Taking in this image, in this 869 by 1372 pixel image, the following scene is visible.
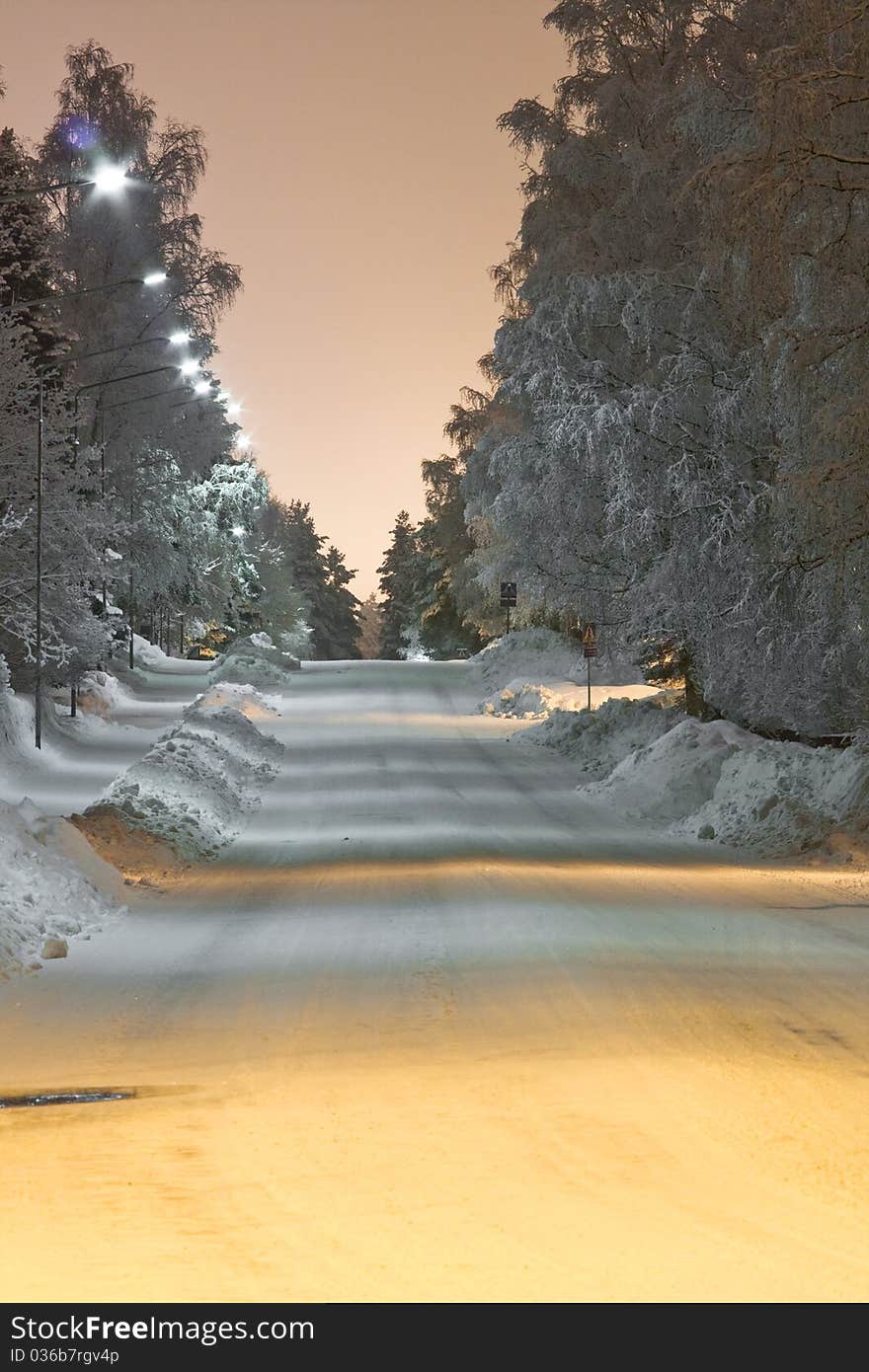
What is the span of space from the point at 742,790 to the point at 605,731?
1341cm

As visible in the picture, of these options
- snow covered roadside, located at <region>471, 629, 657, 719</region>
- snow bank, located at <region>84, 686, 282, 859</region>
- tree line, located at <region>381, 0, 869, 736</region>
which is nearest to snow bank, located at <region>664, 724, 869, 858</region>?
tree line, located at <region>381, 0, 869, 736</region>

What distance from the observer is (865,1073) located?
8180 mm

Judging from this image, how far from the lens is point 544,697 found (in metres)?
48.0

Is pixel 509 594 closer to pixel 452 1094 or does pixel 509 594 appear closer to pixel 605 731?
pixel 605 731

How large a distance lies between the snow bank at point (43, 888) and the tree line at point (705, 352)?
7.37 metres

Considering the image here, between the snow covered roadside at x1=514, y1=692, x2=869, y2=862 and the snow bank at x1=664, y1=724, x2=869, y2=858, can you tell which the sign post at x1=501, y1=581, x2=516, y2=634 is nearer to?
the snow covered roadside at x1=514, y1=692, x2=869, y2=862

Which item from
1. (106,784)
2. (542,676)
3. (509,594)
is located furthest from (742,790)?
(509,594)

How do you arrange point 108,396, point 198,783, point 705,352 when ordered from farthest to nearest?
1. point 108,396
2. point 705,352
3. point 198,783

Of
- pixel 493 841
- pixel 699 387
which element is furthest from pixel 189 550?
pixel 493 841

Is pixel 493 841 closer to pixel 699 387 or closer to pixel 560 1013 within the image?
pixel 699 387

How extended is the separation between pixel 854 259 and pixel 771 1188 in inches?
437

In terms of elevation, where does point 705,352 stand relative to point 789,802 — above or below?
above

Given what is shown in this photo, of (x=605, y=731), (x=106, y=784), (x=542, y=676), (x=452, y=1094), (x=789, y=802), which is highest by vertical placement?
(x=542, y=676)

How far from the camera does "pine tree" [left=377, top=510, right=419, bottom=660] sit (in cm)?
12669
